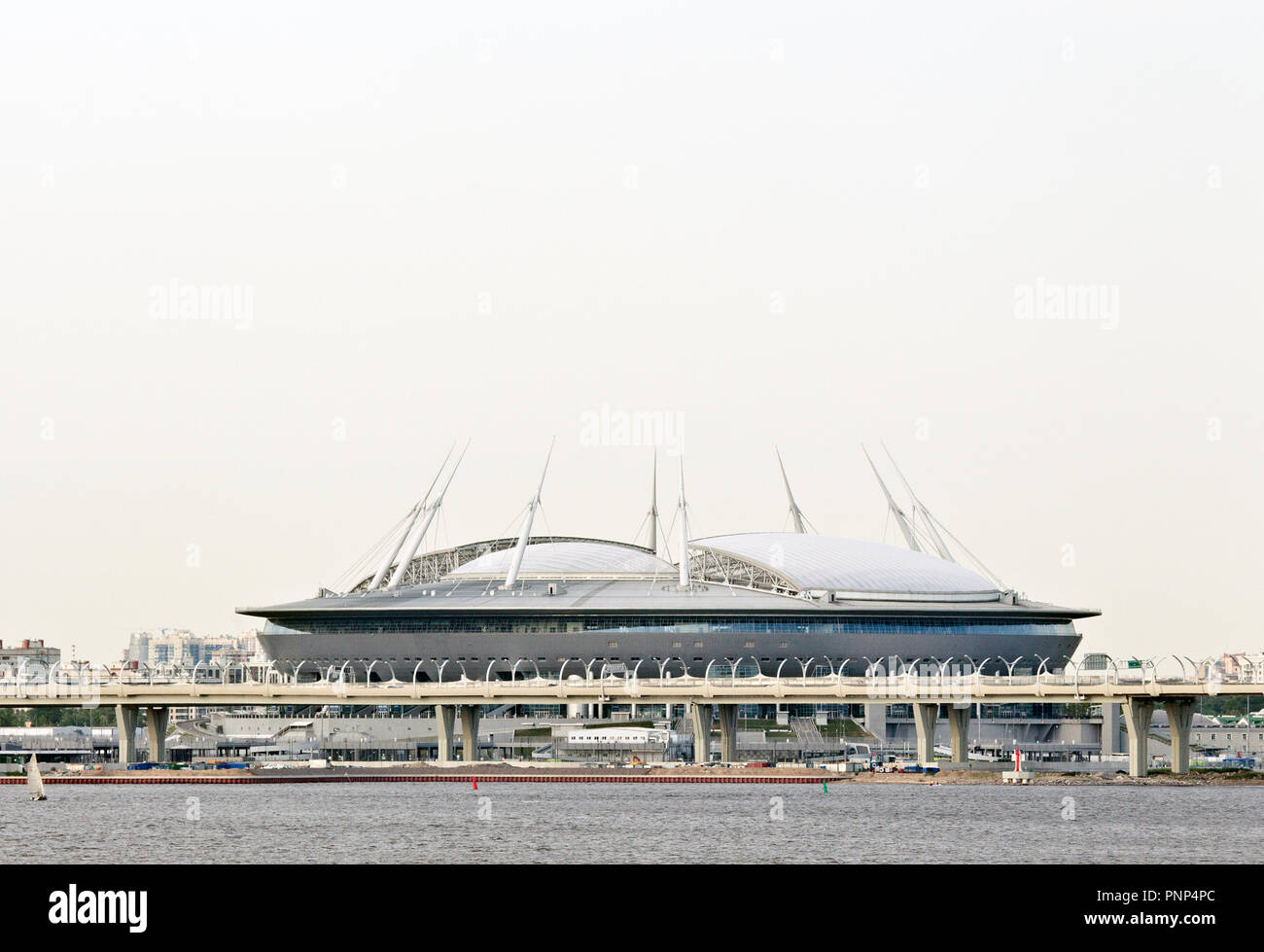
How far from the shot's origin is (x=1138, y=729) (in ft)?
433

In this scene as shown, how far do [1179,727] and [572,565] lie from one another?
74945 mm

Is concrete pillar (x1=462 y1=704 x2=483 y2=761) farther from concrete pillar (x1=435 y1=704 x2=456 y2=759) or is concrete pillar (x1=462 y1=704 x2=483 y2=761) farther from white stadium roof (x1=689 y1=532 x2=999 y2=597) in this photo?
white stadium roof (x1=689 y1=532 x2=999 y2=597)

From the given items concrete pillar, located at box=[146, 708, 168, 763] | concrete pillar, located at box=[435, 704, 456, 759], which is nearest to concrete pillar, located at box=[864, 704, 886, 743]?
concrete pillar, located at box=[435, 704, 456, 759]

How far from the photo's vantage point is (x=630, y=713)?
592ft

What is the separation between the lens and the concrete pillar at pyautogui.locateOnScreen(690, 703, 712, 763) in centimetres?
14388

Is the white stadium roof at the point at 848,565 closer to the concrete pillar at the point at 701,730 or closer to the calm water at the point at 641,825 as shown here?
the concrete pillar at the point at 701,730

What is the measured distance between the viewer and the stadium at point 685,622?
172m

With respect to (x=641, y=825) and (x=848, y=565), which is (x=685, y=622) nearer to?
(x=848, y=565)

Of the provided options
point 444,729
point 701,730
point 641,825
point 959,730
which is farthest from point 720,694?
point 641,825
